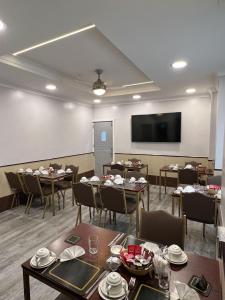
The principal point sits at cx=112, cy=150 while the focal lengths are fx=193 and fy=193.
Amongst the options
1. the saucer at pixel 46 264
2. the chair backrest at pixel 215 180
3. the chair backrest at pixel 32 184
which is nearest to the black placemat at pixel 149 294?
the saucer at pixel 46 264

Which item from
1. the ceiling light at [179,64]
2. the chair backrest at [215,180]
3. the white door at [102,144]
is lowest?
the chair backrest at [215,180]

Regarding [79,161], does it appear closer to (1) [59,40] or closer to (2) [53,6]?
(1) [59,40]

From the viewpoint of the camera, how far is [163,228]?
1.74m

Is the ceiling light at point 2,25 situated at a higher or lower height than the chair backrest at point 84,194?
higher

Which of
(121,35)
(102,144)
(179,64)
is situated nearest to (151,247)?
(121,35)

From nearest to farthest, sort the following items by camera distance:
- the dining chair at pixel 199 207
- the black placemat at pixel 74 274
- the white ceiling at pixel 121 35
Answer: the black placemat at pixel 74 274, the white ceiling at pixel 121 35, the dining chair at pixel 199 207

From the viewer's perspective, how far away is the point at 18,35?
2084 mm

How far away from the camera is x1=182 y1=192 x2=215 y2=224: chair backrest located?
8.16 feet

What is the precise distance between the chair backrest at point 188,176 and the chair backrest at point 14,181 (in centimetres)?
342

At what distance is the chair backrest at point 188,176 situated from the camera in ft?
13.8

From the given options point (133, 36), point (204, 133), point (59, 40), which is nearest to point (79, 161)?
point (204, 133)

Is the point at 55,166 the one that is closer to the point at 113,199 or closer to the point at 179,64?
the point at 113,199

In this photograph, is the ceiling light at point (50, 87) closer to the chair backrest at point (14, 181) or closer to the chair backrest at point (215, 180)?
the chair backrest at point (14, 181)

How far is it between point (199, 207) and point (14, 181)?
11.3 feet
